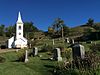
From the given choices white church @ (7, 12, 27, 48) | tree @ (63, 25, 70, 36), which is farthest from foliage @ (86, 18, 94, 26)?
white church @ (7, 12, 27, 48)

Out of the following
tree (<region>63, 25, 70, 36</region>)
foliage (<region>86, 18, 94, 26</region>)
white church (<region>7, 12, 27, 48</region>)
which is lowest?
white church (<region>7, 12, 27, 48</region>)

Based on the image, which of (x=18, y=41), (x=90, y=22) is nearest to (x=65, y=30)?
(x=18, y=41)

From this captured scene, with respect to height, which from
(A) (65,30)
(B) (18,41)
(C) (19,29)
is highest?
(A) (65,30)

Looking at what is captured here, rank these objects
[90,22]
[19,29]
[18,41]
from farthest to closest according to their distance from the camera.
A: [90,22], [19,29], [18,41]

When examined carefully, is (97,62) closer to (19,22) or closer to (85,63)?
(85,63)

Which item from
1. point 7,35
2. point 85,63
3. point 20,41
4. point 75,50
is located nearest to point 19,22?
point 20,41

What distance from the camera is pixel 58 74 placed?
12328 mm

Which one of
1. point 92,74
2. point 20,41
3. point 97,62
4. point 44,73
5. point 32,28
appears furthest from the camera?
point 32,28

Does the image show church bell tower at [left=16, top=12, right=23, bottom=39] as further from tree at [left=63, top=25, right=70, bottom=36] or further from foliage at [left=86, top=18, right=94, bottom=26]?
foliage at [left=86, top=18, right=94, bottom=26]

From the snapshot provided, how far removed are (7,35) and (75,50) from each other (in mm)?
98567

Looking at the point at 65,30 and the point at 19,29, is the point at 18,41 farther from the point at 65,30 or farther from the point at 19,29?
the point at 65,30

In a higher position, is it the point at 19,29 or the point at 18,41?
the point at 19,29

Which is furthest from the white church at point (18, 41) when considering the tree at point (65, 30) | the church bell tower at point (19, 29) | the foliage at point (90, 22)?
the foliage at point (90, 22)

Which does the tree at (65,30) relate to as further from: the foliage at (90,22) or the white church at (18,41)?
the foliage at (90,22)
